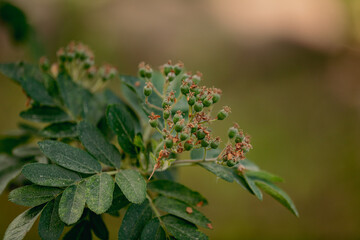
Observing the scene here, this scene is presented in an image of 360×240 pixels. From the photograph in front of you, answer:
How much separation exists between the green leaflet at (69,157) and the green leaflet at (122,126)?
9 centimetres

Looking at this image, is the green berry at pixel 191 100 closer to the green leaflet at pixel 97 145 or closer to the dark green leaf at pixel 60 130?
the green leaflet at pixel 97 145

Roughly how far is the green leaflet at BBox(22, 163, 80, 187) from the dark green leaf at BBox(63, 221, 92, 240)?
0.53ft

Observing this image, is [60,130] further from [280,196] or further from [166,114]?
[280,196]

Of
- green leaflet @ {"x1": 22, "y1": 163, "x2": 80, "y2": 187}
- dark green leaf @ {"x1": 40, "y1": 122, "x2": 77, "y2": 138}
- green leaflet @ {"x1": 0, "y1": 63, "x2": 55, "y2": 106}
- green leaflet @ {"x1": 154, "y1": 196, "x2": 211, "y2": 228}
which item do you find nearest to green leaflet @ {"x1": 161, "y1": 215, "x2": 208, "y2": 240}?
green leaflet @ {"x1": 154, "y1": 196, "x2": 211, "y2": 228}

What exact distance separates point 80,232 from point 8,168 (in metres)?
0.27

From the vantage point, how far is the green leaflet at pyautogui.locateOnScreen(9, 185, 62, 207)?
64 cm

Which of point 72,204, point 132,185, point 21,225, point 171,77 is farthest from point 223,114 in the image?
point 21,225

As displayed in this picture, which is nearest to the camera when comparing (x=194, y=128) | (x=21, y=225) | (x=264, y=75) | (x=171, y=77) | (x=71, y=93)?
(x=21, y=225)

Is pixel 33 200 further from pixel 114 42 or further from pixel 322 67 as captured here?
pixel 322 67

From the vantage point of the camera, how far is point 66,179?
2.29 feet

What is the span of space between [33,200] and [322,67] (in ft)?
12.2

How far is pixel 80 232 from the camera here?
802 millimetres

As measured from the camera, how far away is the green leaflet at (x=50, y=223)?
64 centimetres

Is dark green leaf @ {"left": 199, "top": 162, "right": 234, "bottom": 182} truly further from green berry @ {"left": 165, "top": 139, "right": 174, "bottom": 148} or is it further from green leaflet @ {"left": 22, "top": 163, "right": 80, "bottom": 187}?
green leaflet @ {"left": 22, "top": 163, "right": 80, "bottom": 187}
